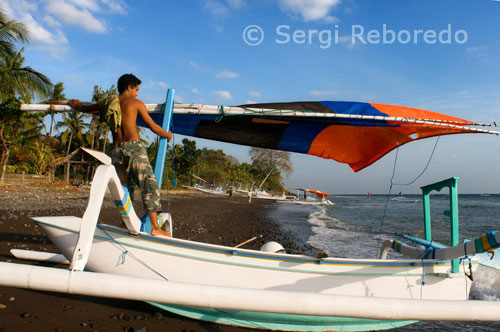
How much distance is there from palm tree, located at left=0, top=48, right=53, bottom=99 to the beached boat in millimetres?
19676

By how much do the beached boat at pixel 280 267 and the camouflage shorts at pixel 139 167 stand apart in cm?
33

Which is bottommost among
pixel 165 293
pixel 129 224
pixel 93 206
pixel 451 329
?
pixel 451 329

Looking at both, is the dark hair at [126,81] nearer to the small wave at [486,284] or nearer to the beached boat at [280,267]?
the beached boat at [280,267]

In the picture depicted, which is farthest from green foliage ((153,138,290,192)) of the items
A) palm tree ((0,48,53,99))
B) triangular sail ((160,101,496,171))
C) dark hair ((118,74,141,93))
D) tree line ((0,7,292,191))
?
dark hair ((118,74,141,93))

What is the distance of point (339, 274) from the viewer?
13.1 feet

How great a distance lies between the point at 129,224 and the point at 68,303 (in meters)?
1.63

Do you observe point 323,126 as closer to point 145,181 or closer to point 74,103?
point 145,181

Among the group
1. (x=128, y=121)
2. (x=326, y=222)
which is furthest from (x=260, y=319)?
(x=326, y=222)

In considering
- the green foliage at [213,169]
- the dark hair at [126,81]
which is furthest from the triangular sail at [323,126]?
the green foliage at [213,169]

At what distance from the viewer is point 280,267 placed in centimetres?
384

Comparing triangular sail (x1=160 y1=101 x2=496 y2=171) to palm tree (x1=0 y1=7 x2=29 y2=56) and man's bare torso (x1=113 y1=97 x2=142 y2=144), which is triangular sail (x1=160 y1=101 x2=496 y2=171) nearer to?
man's bare torso (x1=113 y1=97 x2=142 y2=144)

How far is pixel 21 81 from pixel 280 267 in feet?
76.8

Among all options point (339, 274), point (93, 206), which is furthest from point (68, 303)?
point (339, 274)

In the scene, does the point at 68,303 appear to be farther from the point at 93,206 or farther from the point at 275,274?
the point at 275,274
